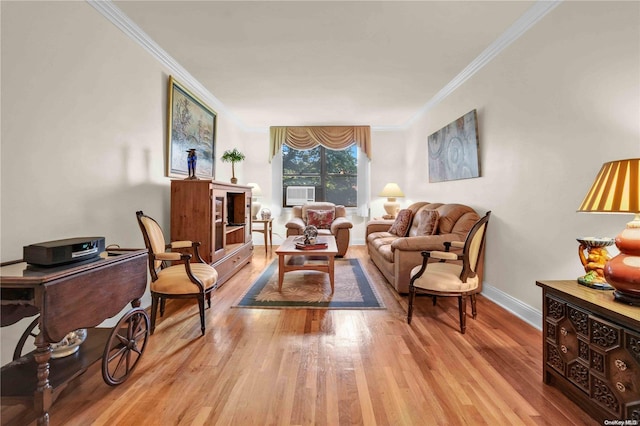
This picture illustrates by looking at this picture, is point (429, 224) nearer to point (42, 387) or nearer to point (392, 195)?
point (392, 195)

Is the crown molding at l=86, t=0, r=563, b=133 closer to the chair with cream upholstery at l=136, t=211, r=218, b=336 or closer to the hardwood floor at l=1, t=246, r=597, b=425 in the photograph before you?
the chair with cream upholstery at l=136, t=211, r=218, b=336

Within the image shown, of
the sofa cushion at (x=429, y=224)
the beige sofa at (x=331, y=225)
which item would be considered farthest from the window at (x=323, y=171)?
the sofa cushion at (x=429, y=224)

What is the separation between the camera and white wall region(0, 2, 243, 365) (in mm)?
1713

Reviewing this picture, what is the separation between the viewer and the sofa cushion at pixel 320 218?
5.57m

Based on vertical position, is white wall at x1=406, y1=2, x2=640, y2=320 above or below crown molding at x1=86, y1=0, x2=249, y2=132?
below

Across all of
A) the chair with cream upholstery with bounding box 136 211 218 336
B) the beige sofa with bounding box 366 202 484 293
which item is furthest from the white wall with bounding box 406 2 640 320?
the chair with cream upholstery with bounding box 136 211 218 336

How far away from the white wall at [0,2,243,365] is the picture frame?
261mm

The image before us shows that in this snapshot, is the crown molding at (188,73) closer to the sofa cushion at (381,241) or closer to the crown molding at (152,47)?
the crown molding at (152,47)

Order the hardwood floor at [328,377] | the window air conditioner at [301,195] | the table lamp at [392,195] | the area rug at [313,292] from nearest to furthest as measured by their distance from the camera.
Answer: the hardwood floor at [328,377] → the area rug at [313,292] → the table lamp at [392,195] → the window air conditioner at [301,195]

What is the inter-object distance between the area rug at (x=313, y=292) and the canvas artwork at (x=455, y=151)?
70.7 inches

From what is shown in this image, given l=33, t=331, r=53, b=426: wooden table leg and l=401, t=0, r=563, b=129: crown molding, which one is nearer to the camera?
l=33, t=331, r=53, b=426: wooden table leg

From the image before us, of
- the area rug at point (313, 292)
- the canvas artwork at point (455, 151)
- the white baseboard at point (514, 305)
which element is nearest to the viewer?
the white baseboard at point (514, 305)

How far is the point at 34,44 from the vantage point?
1.82 metres

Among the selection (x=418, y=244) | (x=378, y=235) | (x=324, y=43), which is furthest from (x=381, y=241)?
(x=324, y=43)
